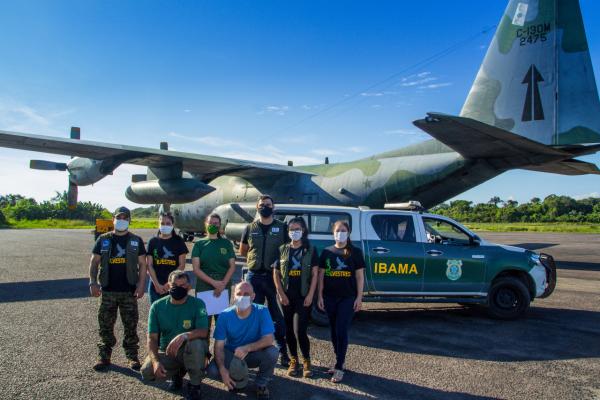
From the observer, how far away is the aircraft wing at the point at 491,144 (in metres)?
10.2

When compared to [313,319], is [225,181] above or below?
above

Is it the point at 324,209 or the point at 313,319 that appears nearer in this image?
the point at 313,319

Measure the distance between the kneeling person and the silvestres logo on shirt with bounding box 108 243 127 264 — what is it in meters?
1.15

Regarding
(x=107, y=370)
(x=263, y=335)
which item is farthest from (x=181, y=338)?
(x=107, y=370)

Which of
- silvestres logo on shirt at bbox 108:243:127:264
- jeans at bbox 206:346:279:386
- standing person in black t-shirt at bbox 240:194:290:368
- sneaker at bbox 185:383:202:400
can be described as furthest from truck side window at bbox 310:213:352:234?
sneaker at bbox 185:383:202:400

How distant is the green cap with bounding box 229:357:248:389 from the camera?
471 cm

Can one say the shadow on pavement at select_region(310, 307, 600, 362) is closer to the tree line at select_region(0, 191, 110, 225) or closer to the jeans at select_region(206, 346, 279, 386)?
the jeans at select_region(206, 346, 279, 386)

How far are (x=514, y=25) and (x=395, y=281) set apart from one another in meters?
10.1

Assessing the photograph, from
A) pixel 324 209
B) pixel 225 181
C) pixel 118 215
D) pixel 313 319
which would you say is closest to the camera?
pixel 118 215

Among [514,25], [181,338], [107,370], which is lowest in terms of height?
[107,370]

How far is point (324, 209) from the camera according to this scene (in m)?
8.80

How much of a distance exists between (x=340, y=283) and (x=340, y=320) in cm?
48

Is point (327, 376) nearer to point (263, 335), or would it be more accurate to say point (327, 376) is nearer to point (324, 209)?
point (263, 335)

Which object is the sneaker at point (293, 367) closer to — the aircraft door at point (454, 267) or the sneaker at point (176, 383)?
the sneaker at point (176, 383)
